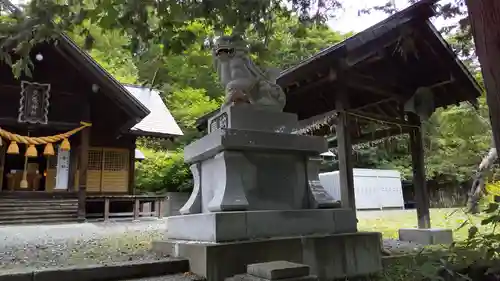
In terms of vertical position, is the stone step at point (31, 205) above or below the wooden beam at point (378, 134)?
below

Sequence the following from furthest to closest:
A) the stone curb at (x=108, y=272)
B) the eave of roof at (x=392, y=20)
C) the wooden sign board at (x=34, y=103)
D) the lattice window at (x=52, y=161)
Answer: the lattice window at (x=52, y=161)
the wooden sign board at (x=34, y=103)
the eave of roof at (x=392, y=20)
the stone curb at (x=108, y=272)

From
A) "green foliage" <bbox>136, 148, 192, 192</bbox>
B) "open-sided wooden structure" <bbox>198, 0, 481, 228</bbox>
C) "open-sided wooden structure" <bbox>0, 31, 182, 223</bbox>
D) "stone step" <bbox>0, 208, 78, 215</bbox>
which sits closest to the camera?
"open-sided wooden structure" <bbox>198, 0, 481, 228</bbox>

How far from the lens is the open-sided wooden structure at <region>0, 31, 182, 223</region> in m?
12.3

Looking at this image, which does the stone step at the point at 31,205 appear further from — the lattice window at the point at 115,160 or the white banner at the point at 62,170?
the lattice window at the point at 115,160

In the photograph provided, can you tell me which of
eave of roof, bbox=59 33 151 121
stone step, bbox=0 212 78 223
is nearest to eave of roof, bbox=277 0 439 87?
eave of roof, bbox=59 33 151 121

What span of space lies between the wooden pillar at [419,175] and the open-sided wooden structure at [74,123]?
8.53 m

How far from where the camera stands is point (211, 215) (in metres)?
3.46

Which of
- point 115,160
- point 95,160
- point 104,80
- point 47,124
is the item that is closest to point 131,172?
point 115,160

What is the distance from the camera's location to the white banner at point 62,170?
13.2 metres

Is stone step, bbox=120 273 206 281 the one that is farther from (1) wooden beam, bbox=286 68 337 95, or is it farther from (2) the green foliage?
(2) the green foliage

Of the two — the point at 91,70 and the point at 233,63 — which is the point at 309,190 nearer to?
the point at 233,63

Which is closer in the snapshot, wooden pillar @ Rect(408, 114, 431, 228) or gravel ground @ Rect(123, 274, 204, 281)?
gravel ground @ Rect(123, 274, 204, 281)

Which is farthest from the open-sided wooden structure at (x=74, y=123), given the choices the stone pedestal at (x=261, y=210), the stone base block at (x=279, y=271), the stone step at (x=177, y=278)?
the stone base block at (x=279, y=271)

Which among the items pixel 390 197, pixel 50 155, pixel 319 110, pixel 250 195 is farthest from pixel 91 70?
pixel 390 197
